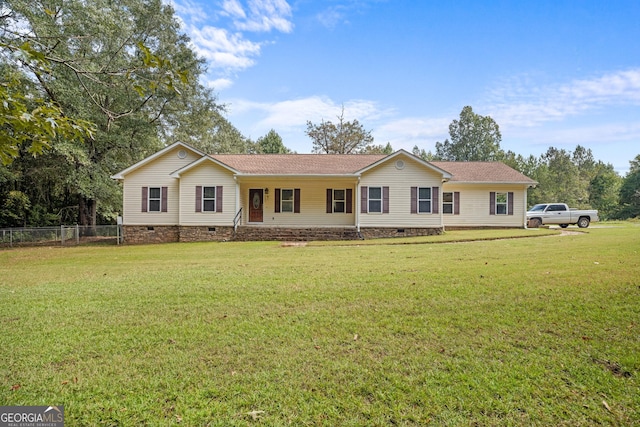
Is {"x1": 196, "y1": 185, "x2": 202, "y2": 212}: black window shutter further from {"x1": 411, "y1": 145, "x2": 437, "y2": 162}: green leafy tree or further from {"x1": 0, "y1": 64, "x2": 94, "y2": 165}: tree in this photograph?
{"x1": 411, "y1": 145, "x2": 437, "y2": 162}: green leafy tree

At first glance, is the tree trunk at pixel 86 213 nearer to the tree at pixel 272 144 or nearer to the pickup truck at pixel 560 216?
the tree at pixel 272 144

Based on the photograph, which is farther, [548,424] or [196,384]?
[196,384]

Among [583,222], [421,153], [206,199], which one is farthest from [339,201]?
[421,153]

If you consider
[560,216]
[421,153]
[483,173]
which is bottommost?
[560,216]

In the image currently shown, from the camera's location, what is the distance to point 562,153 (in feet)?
163

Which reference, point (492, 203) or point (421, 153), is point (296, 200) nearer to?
point (492, 203)

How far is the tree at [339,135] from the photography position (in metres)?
38.4

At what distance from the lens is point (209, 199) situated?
17656mm

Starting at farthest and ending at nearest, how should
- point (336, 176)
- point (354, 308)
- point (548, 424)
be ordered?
point (336, 176)
point (354, 308)
point (548, 424)

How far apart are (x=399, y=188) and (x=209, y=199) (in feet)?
33.6

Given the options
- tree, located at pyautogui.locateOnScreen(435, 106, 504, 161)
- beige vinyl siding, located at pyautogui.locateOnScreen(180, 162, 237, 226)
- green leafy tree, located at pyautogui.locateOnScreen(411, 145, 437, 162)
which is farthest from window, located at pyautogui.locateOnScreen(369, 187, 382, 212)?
green leafy tree, located at pyautogui.locateOnScreen(411, 145, 437, 162)

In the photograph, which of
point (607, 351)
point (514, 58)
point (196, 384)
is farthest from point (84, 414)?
point (514, 58)

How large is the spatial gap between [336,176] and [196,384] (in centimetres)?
1495

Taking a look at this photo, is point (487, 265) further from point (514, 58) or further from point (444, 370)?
point (514, 58)
